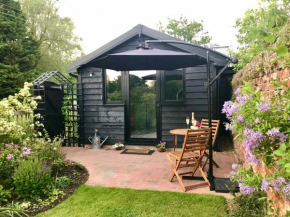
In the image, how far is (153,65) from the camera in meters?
4.45

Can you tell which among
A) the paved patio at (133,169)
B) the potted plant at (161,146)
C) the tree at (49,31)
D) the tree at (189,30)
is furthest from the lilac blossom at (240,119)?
the tree at (189,30)

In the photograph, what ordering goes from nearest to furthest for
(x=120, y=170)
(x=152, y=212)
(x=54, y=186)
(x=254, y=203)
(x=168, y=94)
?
1. (x=254, y=203)
2. (x=152, y=212)
3. (x=54, y=186)
4. (x=120, y=170)
5. (x=168, y=94)

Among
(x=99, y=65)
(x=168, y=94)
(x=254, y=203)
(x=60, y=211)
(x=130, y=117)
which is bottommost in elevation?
(x=60, y=211)

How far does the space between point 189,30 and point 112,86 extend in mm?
18034

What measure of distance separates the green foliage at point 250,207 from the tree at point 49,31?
15.8m

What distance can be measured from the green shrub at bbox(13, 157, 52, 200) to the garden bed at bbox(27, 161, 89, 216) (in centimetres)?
25

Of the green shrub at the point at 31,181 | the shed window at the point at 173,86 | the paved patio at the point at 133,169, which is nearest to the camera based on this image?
the green shrub at the point at 31,181

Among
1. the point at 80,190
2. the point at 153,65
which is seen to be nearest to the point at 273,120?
the point at 80,190

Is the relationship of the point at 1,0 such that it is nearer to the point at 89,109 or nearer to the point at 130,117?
the point at 89,109

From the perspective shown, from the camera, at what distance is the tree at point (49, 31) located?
1495cm

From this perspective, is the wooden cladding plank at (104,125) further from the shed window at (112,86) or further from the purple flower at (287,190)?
the purple flower at (287,190)

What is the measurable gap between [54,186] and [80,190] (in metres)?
0.37

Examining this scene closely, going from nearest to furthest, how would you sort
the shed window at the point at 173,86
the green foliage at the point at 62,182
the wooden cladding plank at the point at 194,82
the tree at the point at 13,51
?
1. the green foliage at the point at 62,182
2. the wooden cladding plank at the point at 194,82
3. the shed window at the point at 173,86
4. the tree at the point at 13,51

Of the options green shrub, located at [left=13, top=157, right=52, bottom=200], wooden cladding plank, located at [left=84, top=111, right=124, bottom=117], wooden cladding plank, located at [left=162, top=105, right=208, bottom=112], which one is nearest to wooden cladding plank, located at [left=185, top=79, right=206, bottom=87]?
wooden cladding plank, located at [left=162, top=105, right=208, bottom=112]
